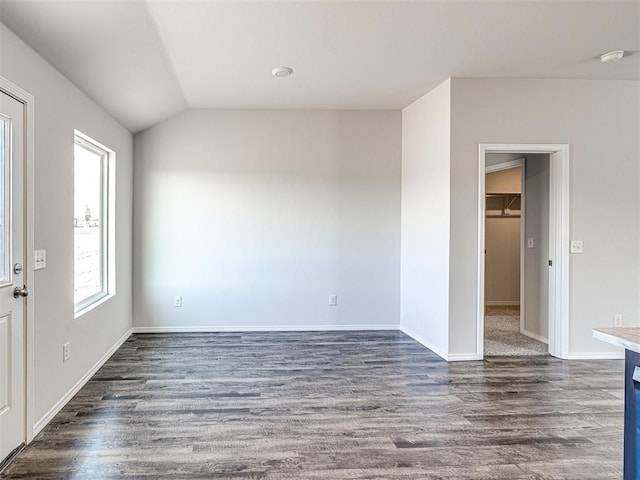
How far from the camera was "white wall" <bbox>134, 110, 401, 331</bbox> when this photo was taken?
15.0ft

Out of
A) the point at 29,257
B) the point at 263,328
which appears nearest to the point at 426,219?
the point at 263,328

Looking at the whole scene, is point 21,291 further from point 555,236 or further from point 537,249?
point 537,249

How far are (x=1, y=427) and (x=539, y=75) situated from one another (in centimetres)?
474

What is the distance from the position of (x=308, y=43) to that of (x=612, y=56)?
2.47 meters

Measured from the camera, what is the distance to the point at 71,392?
280 cm

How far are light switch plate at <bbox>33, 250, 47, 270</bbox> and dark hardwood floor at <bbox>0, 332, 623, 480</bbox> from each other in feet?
3.29

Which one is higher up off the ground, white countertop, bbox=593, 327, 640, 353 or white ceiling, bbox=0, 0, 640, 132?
white ceiling, bbox=0, 0, 640, 132

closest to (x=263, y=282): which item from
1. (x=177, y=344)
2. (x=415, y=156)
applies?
(x=177, y=344)

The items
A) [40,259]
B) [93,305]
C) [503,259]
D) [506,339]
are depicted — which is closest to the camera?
[40,259]

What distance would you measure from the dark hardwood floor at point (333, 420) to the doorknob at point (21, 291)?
864mm

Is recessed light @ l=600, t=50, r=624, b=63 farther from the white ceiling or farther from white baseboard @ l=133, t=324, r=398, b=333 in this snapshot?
white baseboard @ l=133, t=324, r=398, b=333

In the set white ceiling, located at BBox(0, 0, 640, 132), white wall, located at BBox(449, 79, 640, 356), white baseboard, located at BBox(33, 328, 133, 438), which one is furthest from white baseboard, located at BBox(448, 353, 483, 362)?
white baseboard, located at BBox(33, 328, 133, 438)

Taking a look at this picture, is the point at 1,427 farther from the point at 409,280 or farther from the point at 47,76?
the point at 409,280

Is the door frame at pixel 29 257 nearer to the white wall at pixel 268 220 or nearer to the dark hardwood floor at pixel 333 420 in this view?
the dark hardwood floor at pixel 333 420
